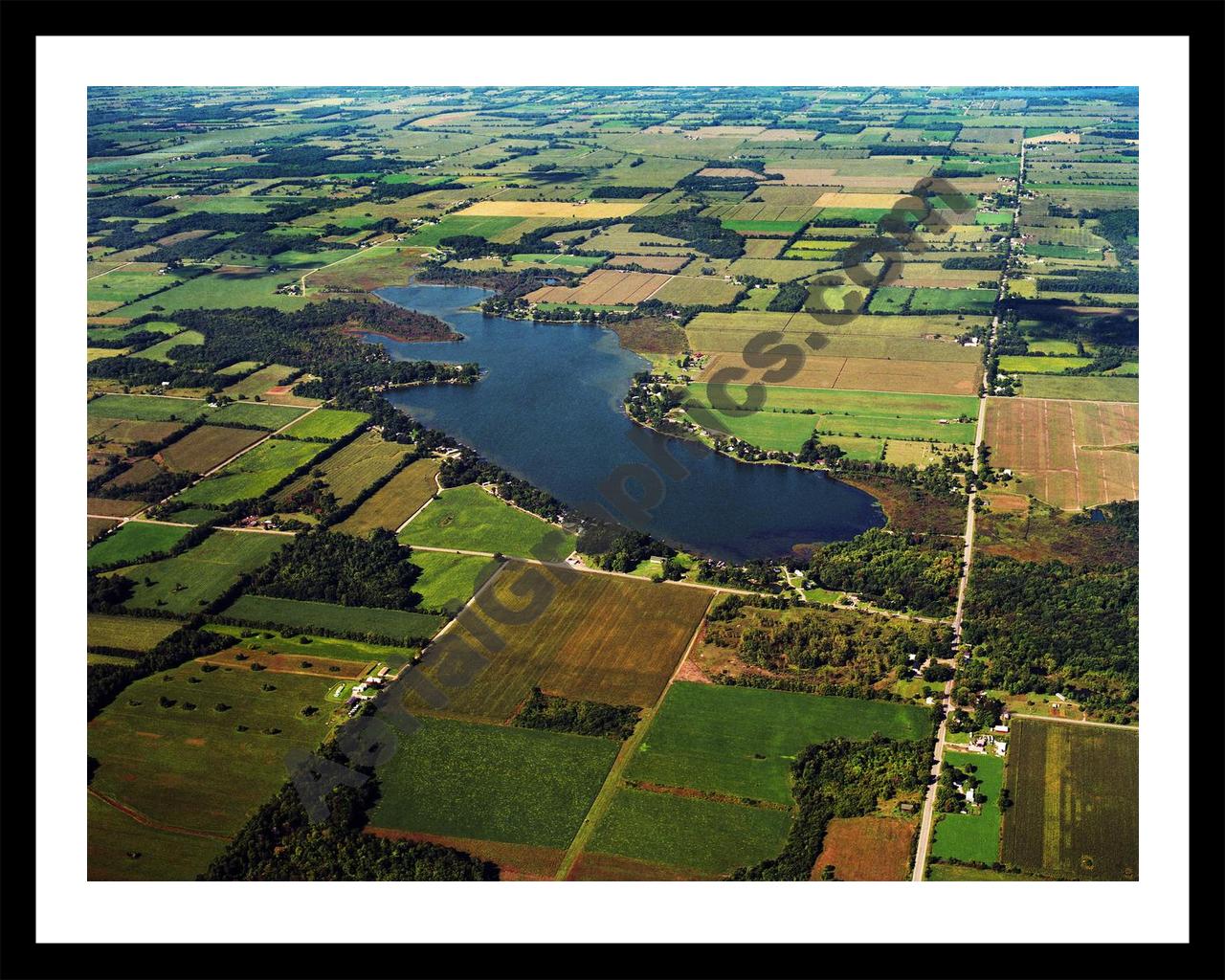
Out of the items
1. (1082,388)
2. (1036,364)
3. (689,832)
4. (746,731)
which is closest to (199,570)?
(746,731)

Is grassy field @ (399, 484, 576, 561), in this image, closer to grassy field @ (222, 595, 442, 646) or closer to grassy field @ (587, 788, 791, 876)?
grassy field @ (222, 595, 442, 646)

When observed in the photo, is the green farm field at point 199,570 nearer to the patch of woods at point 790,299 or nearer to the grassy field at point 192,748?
the grassy field at point 192,748

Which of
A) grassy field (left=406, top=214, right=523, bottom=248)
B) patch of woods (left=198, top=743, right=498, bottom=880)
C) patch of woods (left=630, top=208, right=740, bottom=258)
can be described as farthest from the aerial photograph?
grassy field (left=406, top=214, right=523, bottom=248)

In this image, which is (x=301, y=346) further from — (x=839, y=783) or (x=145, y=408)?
(x=839, y=783)

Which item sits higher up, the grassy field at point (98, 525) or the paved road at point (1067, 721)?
the grassy field at point (98, 525)

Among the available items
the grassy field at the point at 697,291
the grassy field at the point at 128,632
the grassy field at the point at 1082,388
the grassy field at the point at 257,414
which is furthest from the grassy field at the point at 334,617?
the grassy field at the point at 697,291

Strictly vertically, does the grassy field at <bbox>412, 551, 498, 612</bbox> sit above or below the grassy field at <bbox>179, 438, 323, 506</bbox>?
below
